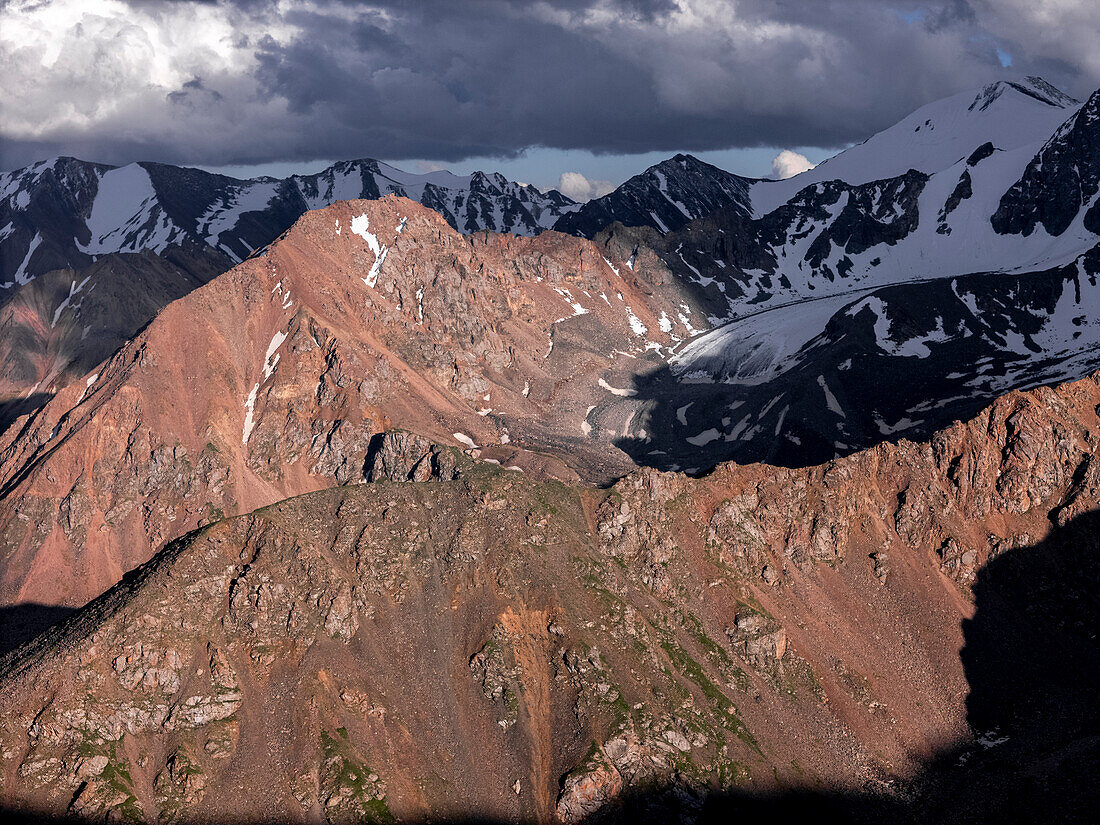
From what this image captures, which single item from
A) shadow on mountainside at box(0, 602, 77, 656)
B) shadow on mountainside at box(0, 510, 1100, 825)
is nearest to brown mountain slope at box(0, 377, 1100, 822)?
shadow on mountainside at box(0, 510, 1100, 825)

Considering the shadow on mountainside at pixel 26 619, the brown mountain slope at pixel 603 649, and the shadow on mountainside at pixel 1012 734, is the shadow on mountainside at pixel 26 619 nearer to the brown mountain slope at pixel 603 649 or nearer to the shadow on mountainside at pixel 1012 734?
the brown mountain slope at pixel 603 649

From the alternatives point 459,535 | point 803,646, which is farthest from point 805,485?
point 459,535

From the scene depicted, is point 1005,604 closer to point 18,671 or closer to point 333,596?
point 333,596

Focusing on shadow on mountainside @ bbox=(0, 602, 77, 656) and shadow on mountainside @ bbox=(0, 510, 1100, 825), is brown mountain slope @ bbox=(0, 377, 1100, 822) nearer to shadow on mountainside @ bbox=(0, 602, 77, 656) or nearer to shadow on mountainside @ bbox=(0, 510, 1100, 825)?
shadow on mountainside @ bbox=(0, 510, 1100, 825)

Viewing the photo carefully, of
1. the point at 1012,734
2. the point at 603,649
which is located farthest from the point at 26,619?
the point at 1012,734

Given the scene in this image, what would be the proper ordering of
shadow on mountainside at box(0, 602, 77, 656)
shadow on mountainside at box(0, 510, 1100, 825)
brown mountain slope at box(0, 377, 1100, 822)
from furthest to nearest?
shadow on mountainside at box(0, 602, 77, 656)
shadow on mountainside at box(0, 510, 1100, 825)
brown mountain slope at box(0, 377, 1100, 822)
